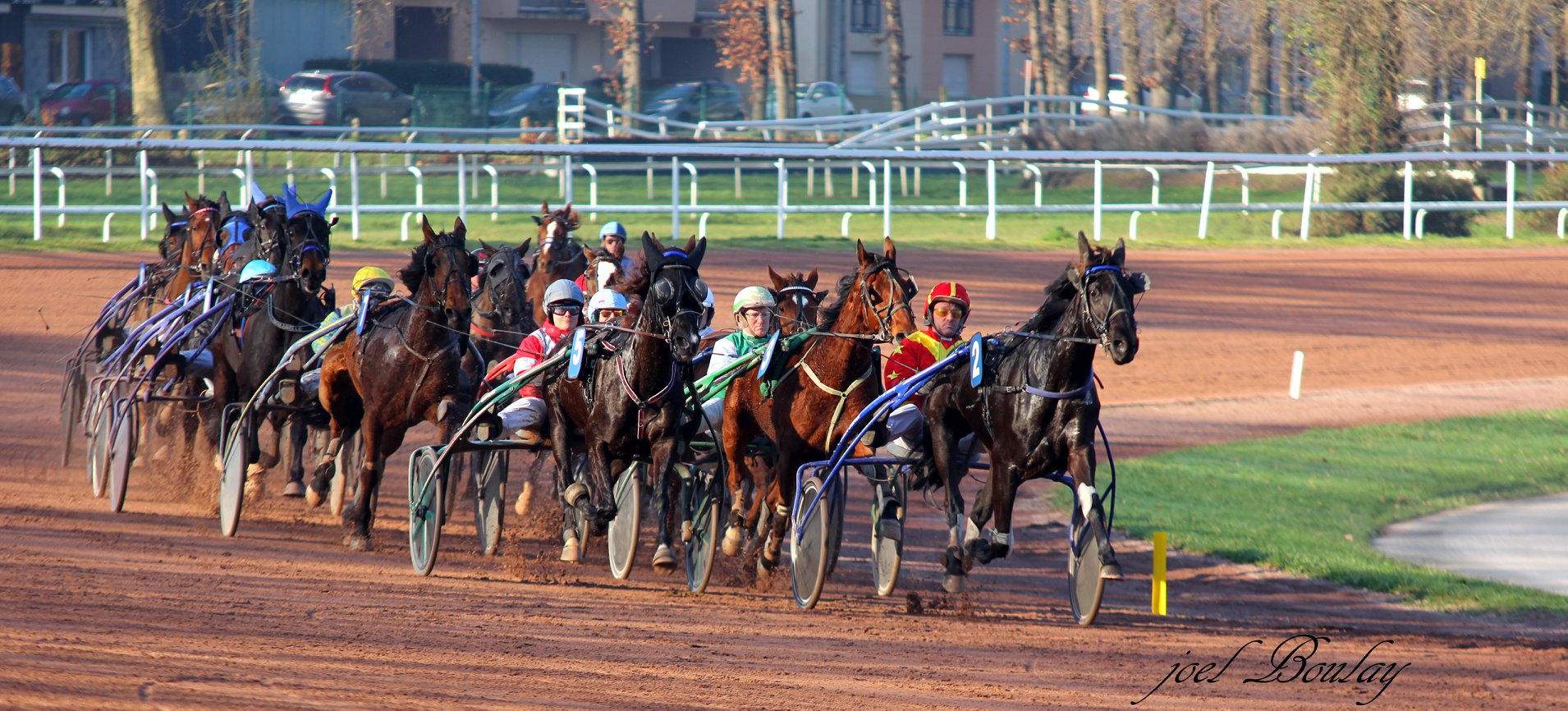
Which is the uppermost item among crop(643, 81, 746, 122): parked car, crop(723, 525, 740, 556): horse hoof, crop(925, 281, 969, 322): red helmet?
crop(643, 81, 746, 122): parked car

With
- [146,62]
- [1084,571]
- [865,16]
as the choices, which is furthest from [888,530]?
[865,16]

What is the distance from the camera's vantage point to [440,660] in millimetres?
5844

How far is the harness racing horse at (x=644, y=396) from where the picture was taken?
7137 mm

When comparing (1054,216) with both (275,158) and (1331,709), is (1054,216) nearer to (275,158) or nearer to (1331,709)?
(275,158)

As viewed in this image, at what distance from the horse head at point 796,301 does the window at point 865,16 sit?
41846 mm

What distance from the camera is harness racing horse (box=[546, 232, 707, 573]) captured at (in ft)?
23.4

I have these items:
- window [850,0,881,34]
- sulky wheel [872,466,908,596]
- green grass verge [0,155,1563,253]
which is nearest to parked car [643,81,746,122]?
green grass verge [0,155,1563,253]

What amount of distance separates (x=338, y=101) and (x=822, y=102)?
514 inches

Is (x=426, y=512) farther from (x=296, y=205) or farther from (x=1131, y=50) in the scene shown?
(x=1131, y=50)

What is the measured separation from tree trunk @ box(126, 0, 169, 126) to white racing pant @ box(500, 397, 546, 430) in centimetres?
2017

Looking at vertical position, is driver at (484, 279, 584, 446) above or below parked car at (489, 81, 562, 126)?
below

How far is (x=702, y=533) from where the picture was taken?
763cm

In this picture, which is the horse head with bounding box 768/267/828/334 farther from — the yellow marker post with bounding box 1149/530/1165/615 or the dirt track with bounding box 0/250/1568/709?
the yellow marker post with bounding box 1149/530/1165/615

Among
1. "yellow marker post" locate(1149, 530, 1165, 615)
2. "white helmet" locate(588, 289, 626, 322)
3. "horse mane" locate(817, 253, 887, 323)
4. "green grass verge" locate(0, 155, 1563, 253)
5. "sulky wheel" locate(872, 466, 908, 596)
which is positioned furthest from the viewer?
"green grass verge" locate(0, 155, 1563, 253)
